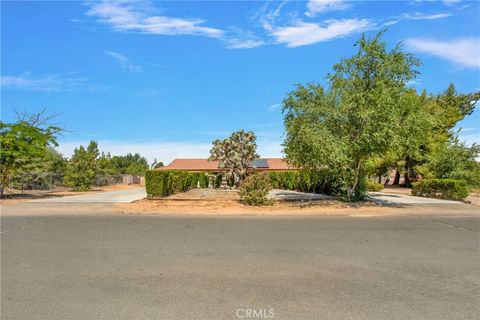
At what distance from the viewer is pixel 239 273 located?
5602mm

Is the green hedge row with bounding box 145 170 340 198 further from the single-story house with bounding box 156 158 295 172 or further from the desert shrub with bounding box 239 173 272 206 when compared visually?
the single-story house with bounding box 156 158 295 172

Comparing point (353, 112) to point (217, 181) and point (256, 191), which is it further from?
point (217, 181)

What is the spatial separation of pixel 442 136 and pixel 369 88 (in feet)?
75.3

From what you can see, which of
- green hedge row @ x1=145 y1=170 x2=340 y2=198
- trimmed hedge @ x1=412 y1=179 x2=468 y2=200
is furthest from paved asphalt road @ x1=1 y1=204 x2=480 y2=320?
trimmed hedge @ x1=412 y1=179 x2=468 y2=200

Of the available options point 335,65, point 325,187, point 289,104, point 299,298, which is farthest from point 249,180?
point 299,298

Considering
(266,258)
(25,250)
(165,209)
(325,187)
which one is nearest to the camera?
(266,258)

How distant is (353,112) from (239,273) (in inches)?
512

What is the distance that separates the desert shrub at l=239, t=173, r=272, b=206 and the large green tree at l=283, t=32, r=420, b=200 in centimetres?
224

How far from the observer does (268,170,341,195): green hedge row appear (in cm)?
2344

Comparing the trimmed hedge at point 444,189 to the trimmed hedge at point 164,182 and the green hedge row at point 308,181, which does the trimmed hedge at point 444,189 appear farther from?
the trimmed hedge at point 164,182

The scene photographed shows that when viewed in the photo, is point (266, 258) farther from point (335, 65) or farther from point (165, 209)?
point (335, 65)

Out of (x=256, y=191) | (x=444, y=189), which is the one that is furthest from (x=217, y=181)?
(x=444, y=189)

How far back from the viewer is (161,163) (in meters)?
84.9

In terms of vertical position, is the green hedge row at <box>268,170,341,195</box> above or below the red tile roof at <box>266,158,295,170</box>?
below
